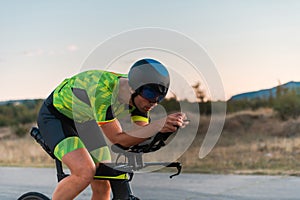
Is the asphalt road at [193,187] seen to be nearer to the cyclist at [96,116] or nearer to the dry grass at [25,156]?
the dry grass at [25,156]

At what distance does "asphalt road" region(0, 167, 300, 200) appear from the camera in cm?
780

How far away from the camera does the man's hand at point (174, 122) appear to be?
4008 mm

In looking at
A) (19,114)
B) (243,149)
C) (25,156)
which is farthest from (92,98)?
(19,114)

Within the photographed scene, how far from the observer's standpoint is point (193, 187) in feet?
27.9

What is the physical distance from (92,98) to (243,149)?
43.7ft

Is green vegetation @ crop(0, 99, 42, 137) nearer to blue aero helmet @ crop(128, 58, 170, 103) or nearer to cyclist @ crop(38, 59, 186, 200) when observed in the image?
cyclist @ crop(38, 59, 186, 200)

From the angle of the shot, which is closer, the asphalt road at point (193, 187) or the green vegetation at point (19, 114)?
the asphalt road at point (193, 187)

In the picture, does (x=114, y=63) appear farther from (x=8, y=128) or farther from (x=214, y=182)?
(x=8, y=128)

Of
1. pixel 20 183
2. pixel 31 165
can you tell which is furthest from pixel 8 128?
pixel 20 183

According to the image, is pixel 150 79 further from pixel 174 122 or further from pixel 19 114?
pixel 19 114

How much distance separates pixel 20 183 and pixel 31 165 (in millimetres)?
2794

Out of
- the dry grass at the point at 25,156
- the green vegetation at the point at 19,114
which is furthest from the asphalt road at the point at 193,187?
the green vegetation at the point at 19,114

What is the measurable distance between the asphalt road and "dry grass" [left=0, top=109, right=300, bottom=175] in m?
0.59

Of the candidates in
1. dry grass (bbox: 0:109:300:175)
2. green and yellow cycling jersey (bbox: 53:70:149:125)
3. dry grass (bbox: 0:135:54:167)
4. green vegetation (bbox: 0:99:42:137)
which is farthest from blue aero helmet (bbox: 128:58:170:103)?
green vegetation (bbox: 0:99:42:137)
